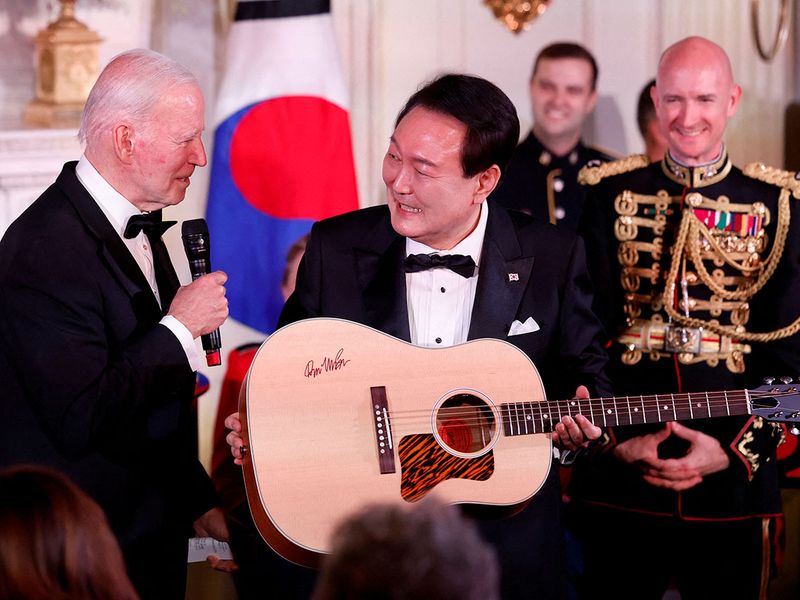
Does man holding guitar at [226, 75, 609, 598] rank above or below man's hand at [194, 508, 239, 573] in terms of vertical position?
above

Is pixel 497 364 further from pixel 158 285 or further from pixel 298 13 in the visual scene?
pixel 298 13

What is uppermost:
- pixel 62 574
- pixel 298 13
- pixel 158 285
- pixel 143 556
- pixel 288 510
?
pixel 298 13

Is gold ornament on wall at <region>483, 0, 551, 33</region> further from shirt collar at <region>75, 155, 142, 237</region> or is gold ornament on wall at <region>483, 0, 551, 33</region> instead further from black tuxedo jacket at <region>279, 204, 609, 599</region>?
shirt collar at <region>75, 155, 142, 237</region>

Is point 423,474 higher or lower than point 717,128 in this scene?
lower

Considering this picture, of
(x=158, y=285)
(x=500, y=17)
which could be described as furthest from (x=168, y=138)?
(x=500, y=17)

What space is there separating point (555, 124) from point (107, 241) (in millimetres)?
2804

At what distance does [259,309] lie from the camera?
4.73 m

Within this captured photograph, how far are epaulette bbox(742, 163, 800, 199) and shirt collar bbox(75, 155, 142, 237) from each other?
6.45 ft

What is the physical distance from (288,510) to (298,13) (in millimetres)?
2651

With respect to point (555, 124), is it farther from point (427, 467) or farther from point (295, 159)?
point (427, 467)

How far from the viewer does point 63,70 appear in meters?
4.48

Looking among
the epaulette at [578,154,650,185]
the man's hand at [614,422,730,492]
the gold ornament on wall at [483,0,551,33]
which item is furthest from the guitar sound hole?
the gold ornament on wall at [483,0,551,33]

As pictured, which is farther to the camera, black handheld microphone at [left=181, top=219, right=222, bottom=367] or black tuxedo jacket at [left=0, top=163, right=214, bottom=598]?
black handheld microphone at [left=181, top=219, right=222, bottom=367]

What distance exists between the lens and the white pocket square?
283 centimetres
